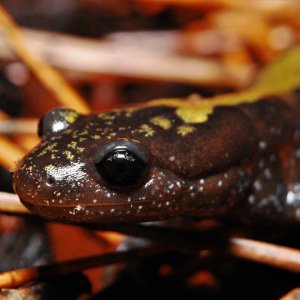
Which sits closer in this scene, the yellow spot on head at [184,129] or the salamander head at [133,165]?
the salamander head at [133,165]

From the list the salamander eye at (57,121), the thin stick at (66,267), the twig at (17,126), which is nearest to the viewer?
Answer: the thin stick at (66,267)

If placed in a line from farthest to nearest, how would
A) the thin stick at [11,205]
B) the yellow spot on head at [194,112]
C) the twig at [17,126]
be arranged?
the twig at [17,126], the yellow spot on head at [194,112], the thin stick at [11,205]

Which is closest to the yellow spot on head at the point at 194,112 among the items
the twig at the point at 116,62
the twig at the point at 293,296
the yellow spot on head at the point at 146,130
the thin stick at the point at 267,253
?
the yellow spot on head at the point at 146,130

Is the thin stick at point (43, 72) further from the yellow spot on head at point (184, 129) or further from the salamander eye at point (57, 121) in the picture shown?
the yellow spot on head at point (184, 129)

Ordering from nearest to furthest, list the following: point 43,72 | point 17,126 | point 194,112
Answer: point 194,112 → point 17,126 → point 43,72

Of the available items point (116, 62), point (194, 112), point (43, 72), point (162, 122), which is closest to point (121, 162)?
point (162, 122)

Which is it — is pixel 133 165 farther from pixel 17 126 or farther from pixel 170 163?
pixel 17 126

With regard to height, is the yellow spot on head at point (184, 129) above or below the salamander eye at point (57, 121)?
below

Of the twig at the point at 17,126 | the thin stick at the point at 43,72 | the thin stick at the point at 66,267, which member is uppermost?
the thin stick at the point at 43,72

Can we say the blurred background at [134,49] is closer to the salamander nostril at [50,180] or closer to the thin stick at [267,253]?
the salamander nostril at [50,180]
